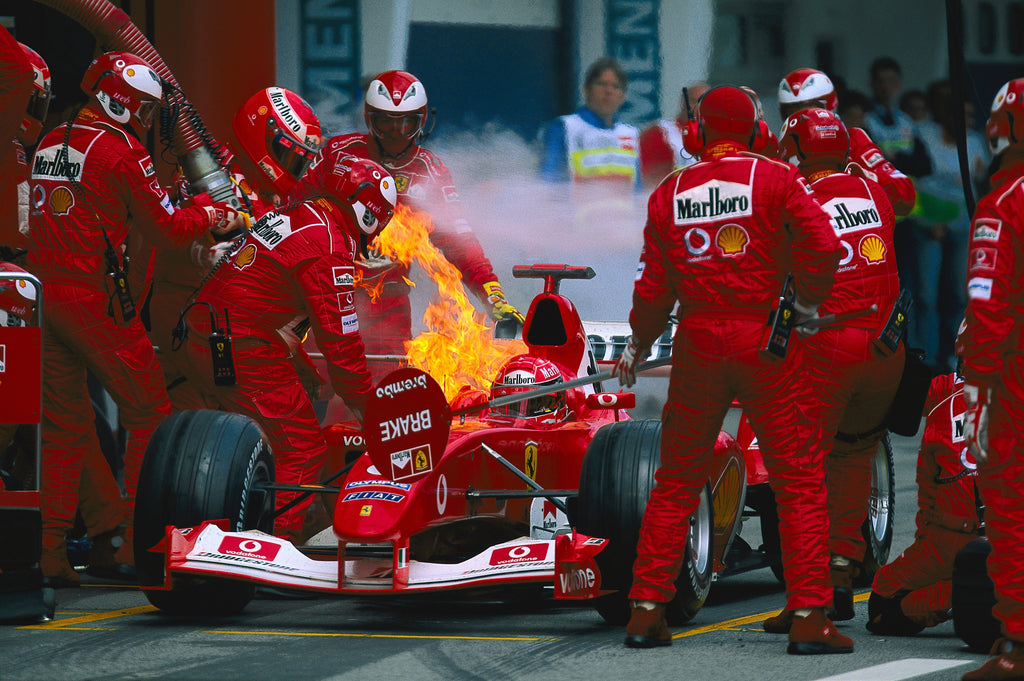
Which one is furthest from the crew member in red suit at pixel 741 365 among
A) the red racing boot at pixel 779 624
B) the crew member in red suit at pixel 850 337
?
the crew member in red suit at pixel 850 337

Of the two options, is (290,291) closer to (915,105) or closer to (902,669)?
(902,669)

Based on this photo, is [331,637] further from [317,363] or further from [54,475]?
[317,363]

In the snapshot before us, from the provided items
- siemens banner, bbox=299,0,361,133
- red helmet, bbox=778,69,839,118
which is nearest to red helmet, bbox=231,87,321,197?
red helmet, bbox=778,69,839,118

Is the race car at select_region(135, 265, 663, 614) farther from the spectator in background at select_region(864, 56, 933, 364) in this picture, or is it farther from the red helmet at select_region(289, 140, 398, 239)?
the spectator in background at select_region(864, 56, 933, 364)

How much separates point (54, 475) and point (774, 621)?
3470 millimetres

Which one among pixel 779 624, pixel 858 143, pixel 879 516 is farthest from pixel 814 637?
pixel 858 143

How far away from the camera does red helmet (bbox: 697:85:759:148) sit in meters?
6.60

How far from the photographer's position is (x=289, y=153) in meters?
9.32

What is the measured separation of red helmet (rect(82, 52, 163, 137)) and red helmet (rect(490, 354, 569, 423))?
221 centimetres

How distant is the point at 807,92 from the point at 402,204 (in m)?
2.42

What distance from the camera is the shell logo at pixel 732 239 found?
633 cm

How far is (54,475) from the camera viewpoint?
8.05 m

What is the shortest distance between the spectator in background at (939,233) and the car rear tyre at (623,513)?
7.87 meters

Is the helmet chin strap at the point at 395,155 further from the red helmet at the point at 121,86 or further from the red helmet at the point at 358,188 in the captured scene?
the red helmet at the point at 121,86
